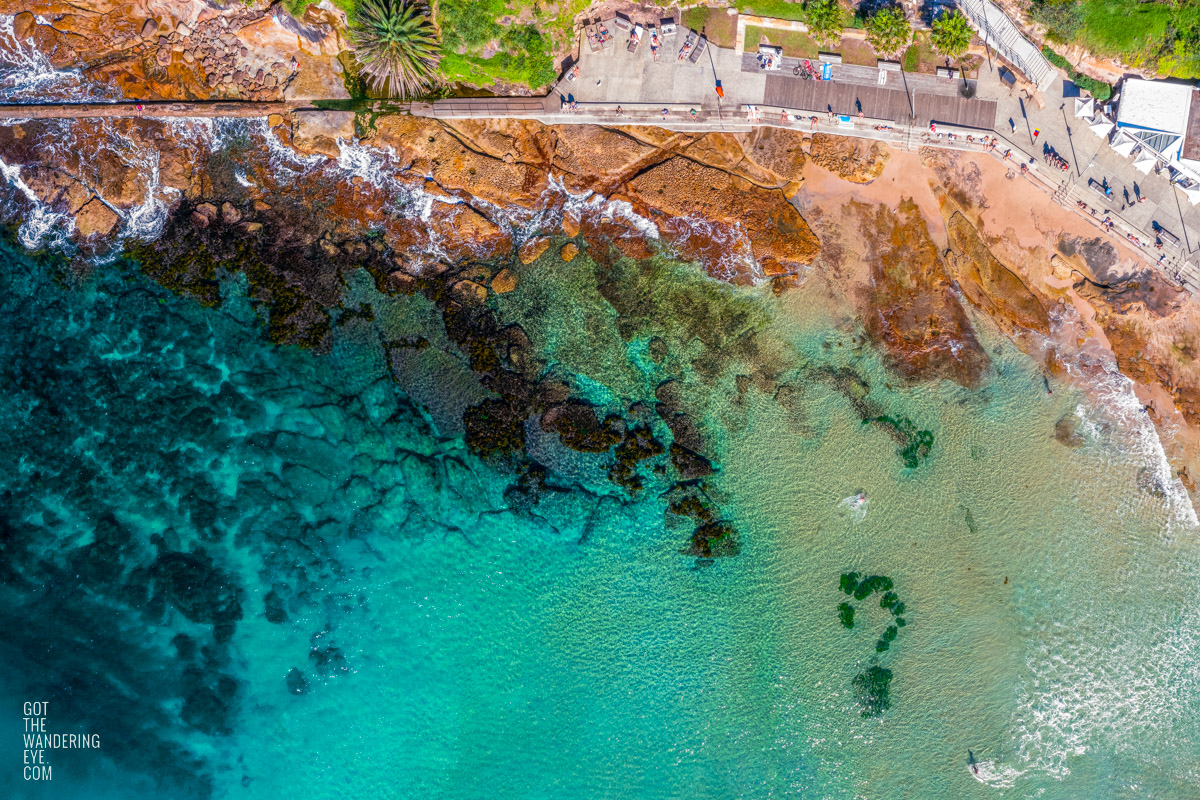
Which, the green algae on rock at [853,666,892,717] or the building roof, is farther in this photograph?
the green algae on rock at [853,666,892,717]

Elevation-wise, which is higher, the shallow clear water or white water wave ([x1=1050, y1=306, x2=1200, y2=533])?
white water wave ([x1=1050, y1=306, x2=1200, y2=533])

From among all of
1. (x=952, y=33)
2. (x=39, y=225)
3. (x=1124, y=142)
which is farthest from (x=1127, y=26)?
(x=39, y=225)

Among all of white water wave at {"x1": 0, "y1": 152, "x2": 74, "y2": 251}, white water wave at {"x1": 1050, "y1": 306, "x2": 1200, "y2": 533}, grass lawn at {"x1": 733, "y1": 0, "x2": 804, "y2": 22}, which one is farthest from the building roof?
white water wave at {"x1": 0, "y1": 152, "x2": 74, "y2": 251}

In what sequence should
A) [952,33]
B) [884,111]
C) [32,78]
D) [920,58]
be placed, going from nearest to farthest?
[952,33]
[920,58]
[884,111]
[32,78]

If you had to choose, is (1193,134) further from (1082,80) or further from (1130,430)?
(1130,430)

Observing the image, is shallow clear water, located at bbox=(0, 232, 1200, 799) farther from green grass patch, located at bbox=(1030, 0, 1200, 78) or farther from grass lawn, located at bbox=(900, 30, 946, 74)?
green grass patch, located at bbox=(1030, 0, 1200, 78)

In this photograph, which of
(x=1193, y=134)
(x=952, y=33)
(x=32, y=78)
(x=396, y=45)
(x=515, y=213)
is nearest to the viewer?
(x=396, y=45)

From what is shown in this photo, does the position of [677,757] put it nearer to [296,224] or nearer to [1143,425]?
[1143,425]
